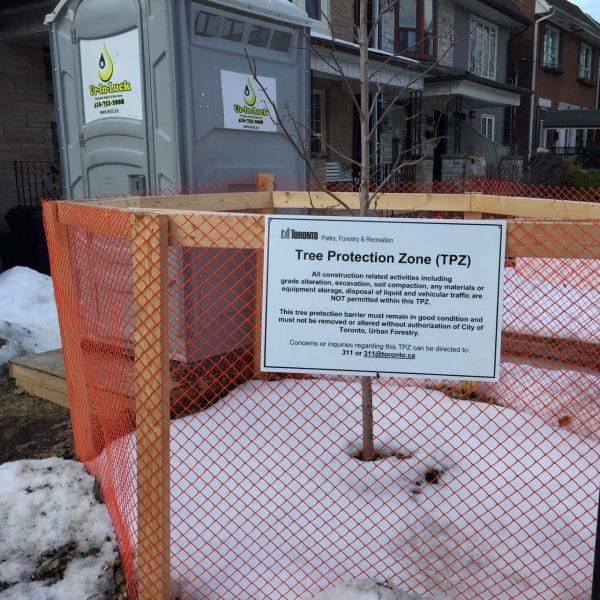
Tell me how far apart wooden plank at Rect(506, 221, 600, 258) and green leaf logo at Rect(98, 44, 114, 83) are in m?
3.38

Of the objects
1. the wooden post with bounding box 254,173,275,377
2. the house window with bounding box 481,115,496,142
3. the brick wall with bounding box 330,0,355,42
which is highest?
the brick wall with bounding box 330,0,355,42

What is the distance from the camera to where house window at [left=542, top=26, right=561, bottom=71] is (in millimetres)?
25406

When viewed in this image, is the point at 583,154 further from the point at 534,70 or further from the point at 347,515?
the point at 347,515

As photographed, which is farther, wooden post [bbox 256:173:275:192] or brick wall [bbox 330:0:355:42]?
brick wall [bbox 330:0:355:42]

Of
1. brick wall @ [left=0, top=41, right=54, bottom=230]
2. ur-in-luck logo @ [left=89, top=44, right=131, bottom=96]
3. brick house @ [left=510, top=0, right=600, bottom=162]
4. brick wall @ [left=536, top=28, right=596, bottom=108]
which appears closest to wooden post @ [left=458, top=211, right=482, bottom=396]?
ur-in-luck logo @ [left=89, top=44, right=131, bottom=96]

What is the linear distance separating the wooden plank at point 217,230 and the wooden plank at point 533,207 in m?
2.22

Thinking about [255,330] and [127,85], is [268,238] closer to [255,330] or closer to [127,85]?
[255,330]

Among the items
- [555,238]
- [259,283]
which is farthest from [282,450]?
[555,238]

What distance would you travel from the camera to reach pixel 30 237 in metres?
8.18

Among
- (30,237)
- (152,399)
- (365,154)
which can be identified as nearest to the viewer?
(152,399)

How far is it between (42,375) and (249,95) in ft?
8.56

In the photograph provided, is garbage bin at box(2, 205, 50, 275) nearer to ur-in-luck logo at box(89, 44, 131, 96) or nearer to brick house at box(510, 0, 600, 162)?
ur-in-luck logo at box(89, 44, 131, 96)

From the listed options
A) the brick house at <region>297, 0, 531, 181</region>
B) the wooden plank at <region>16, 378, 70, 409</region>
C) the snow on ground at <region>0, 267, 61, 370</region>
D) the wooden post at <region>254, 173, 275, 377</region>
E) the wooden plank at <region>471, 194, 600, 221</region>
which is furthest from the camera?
the brick house at <region>297, 0, 531, 181</region>

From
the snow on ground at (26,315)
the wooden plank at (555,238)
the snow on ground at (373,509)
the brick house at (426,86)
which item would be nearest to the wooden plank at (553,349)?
the snow on ground at (373,509)
